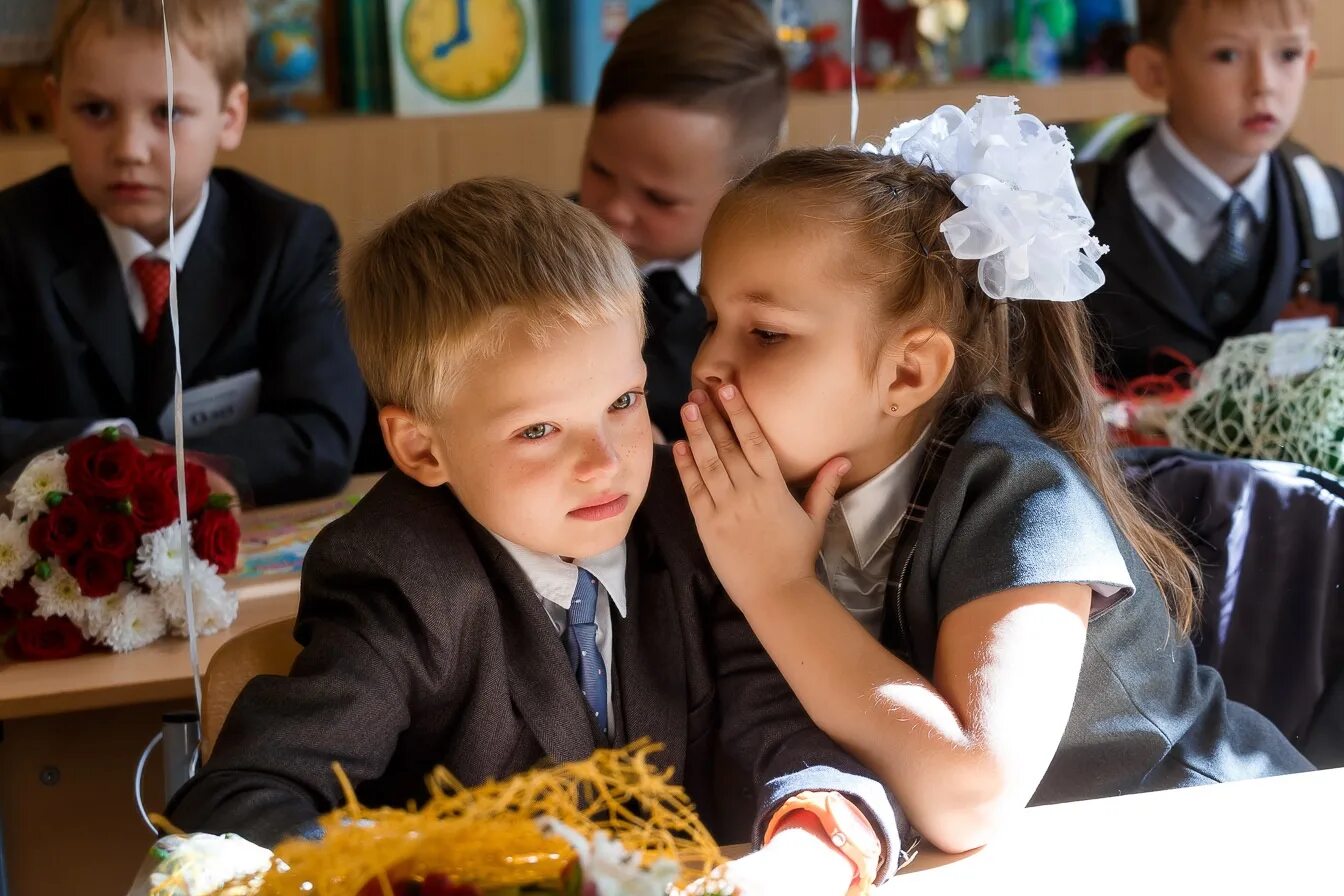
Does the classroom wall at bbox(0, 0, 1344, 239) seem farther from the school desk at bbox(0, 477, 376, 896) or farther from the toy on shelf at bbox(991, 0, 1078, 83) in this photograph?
the school desk at bbox(0, 477, 376, 896)

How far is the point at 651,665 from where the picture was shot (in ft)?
4.31

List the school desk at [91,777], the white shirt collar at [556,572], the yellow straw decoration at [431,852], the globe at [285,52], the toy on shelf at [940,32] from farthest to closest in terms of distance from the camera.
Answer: the toy on shelf at [940,32] < the globe at [285,52] < the school desk at [91,777] < the white shirt collar at [556,572] < the yellow straw decoration at [431,852]

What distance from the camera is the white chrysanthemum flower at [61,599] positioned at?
5.36ft

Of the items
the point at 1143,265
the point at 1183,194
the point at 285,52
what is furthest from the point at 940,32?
the point at 285,52

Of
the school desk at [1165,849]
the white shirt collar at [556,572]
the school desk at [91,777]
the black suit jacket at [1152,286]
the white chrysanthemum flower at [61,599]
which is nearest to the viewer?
the school desk at [1165,849]

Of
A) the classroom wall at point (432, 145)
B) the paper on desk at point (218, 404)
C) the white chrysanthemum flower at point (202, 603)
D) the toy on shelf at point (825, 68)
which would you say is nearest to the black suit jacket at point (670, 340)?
the paper on desk at point (218, 404)

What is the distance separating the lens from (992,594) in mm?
1194

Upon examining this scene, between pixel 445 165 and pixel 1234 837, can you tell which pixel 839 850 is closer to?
pixel 1234 837

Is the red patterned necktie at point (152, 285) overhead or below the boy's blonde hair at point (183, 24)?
below

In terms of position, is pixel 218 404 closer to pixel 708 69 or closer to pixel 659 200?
pixel 659 200

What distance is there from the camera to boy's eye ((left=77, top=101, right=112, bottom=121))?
7.49ft

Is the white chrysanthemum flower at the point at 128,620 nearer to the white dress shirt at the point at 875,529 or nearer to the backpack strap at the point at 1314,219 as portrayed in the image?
the white dress shirt at the point at 875,529

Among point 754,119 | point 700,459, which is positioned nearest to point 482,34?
point 754,119

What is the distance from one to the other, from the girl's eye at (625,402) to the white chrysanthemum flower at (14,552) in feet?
2.68
